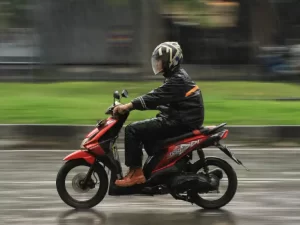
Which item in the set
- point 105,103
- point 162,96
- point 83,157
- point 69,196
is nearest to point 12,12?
point 105,103

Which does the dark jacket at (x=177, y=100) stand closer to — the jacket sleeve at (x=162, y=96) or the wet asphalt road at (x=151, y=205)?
the jacket sleeve at (x=162, y=96)

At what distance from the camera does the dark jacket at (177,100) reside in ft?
21.7

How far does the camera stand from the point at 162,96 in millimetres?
6598

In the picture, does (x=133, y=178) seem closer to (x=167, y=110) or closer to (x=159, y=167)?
(x=159, y=167)

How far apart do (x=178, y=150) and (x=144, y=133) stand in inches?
14.3

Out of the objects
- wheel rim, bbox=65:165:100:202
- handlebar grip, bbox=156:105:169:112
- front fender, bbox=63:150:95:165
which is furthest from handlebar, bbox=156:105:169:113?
wheel rim, bbox=65:165:100:202

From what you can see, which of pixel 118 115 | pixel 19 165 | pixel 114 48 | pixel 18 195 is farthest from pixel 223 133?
pixel 114 48

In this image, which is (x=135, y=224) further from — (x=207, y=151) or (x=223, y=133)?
(x=207, y=151)

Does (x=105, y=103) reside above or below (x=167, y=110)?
below

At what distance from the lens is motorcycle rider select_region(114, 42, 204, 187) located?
260 inches

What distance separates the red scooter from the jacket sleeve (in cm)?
17

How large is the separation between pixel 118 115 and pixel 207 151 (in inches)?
164

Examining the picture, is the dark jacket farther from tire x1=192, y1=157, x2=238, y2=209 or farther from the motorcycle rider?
tire x1=192, y1=157, x2=238, y2=209

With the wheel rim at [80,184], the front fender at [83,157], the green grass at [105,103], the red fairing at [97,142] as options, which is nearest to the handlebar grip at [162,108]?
the red fairing at [97,142]
